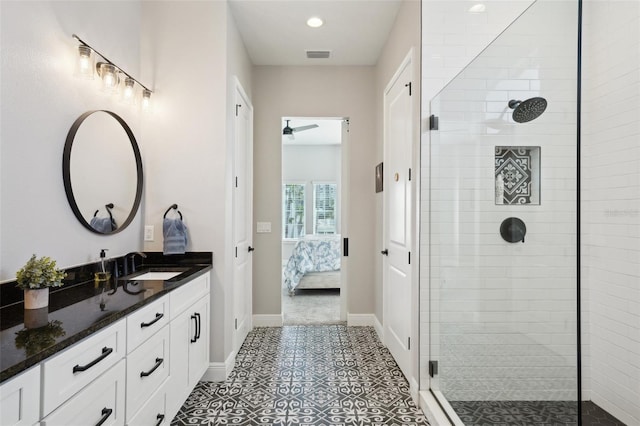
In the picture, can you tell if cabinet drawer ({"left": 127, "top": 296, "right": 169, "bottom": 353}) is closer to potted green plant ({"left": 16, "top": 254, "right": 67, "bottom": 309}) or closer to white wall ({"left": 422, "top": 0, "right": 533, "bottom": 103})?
potted green plant ({"left": 16, "top": 254, "right": 67, "bottom": 309})

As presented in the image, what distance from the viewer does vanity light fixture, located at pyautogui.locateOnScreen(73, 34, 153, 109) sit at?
1.92 m

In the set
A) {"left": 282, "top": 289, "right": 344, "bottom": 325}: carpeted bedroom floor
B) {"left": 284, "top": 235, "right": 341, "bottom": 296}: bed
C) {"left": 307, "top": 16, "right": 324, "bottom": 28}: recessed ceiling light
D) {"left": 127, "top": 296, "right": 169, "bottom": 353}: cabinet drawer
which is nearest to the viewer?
{"left": 127, "top": 296, "right": 169, "bottom": 353}: cabinet drawer

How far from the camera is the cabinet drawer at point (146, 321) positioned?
150cm

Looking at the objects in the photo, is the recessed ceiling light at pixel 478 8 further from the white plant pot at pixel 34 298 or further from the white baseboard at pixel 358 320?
the white baseboard at pixel 358 320

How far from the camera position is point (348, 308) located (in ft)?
13.0

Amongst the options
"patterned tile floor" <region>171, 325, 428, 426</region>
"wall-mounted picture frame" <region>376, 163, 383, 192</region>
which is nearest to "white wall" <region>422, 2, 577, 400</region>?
"patterned tile floor" <region>171, 325, 428, 426</region>

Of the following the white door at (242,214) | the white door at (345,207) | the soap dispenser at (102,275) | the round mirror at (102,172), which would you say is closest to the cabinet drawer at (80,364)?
the soap dispenser at (102,275)

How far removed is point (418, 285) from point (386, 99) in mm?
1853

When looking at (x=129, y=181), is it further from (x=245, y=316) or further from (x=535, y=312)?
(x=535, y=312)

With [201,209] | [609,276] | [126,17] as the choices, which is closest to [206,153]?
[201,209]

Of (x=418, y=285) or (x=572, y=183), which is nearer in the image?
(x=572, y=183)

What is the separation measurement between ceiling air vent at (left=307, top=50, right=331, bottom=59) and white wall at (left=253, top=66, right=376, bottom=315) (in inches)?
9.3

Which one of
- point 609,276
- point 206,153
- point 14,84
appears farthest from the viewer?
point 206,153

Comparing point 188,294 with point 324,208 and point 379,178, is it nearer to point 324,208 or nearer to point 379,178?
point 379,178
